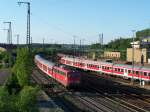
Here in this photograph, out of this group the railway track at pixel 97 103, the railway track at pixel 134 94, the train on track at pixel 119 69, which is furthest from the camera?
the train on track at pixel 119 69

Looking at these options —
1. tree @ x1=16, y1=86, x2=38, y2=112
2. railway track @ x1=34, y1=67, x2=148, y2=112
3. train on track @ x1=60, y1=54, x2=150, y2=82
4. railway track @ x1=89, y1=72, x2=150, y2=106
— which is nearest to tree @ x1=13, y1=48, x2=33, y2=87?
railway track @ x1=34, y1=67, x2=148, y2=112

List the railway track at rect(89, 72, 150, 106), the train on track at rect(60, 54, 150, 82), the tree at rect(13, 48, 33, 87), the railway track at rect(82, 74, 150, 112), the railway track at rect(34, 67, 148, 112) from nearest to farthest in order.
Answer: the railway track at rect(34, 67, 148, 112), the railway track at rect(82, 74, 150, 112), the railway track at rect(89, 72, 150, 106), the tree at rect(13, 48, 33, 87), the train on track at rect(60, 54, 150, 82)

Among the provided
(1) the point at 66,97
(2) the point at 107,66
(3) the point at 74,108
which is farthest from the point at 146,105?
(2) the point at 107,66

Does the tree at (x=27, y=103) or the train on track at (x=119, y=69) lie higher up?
the tree at (x=27, y=103)

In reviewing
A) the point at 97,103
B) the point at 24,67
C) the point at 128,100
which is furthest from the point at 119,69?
the point at 97,103

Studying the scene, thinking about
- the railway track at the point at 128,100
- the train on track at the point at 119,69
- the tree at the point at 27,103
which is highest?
the tree at the point at 27,103

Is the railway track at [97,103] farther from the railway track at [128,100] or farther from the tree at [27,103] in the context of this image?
the tree at [27,103]

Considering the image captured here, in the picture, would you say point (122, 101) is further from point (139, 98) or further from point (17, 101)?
point (17, 101)

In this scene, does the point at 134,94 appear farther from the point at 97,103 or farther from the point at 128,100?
the point at 97,103

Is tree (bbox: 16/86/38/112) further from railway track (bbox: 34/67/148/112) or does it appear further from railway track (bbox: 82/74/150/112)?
railway track (bbox: 82/74/150/112)

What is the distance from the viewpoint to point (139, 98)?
1538 inches

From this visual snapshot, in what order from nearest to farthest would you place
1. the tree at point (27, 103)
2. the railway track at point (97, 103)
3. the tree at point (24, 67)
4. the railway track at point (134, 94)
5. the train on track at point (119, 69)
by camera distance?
1. the tree at point (27, 103)
2. the railway track at point (97, 103)
3. the railway track at point (134, 94)
4. the tree at point (24, 67)
5. the train on track at point (119, 69)

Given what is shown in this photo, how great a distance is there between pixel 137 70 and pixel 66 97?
1640 centimetres

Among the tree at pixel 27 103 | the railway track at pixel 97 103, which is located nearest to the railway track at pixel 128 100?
the railway track at pixel 97 103
